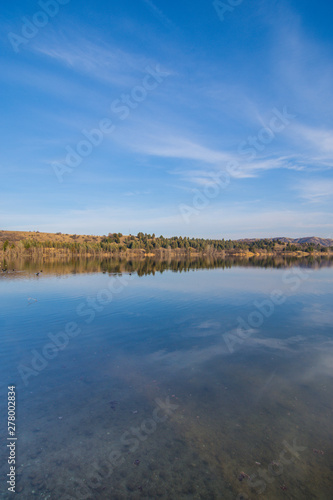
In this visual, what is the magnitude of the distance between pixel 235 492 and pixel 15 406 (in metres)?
8.83

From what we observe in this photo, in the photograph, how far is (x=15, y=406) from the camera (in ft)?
36.1

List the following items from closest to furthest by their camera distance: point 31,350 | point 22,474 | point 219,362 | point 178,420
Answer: point 22,474 < point 178,420 < point 219,362 < point 31,350

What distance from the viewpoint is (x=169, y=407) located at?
10922mm

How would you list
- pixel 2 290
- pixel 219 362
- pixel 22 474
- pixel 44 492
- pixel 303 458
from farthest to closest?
pixel 2 290, pixel 219 362, pixel 303 458, pixel 22 474, pixel 44 492

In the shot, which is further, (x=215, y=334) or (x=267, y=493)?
(x=215, y=334)

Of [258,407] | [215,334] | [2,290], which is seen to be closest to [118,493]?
[258,407]

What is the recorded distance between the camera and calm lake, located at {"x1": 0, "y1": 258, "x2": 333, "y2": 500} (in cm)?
757

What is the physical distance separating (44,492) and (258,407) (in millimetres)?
7950

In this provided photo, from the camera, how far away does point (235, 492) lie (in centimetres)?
723

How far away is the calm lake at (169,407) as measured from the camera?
757 centimetres

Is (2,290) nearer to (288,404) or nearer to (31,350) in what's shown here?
(31,350)

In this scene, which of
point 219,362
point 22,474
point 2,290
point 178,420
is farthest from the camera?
point 2,290

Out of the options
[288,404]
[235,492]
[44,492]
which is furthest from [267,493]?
[44,492]

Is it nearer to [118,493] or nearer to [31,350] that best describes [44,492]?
[118,493]
